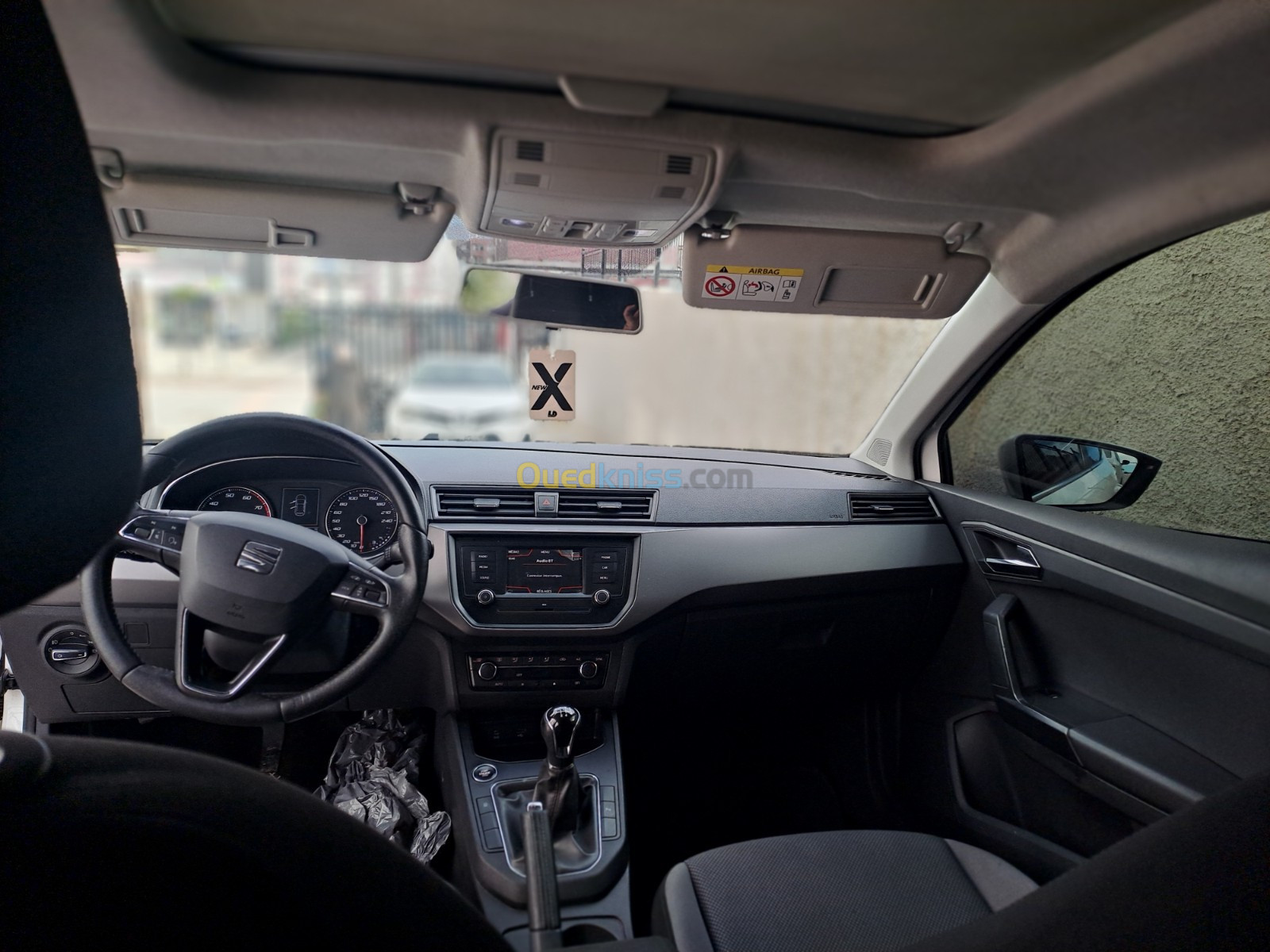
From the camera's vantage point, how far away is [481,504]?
250 centimetres

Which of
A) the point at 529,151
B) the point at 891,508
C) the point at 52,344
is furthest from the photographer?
the point at 891,508

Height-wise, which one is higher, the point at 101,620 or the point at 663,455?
the point at 663,455

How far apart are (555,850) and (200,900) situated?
162 centimetres

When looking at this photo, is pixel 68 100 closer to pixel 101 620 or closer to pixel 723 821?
pixel 101 620

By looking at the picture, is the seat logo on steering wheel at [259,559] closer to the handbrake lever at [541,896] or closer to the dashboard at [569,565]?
the dashboard at [569,565]

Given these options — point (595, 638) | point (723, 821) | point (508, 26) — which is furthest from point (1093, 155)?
point (723, 821)

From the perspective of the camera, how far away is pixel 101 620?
1.81 meters

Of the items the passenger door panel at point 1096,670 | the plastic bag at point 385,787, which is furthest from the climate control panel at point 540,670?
the passenger door panel at point 1096,670

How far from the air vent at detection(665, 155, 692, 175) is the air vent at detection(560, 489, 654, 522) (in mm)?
1103

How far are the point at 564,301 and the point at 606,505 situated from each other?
63 centimetres

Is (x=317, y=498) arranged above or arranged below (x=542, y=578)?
above

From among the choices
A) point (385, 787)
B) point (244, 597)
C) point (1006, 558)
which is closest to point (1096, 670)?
point (1006, 558)

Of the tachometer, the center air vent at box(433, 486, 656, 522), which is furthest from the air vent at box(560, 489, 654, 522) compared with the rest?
the tachometer

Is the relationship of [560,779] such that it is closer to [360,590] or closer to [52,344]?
[360,590]
